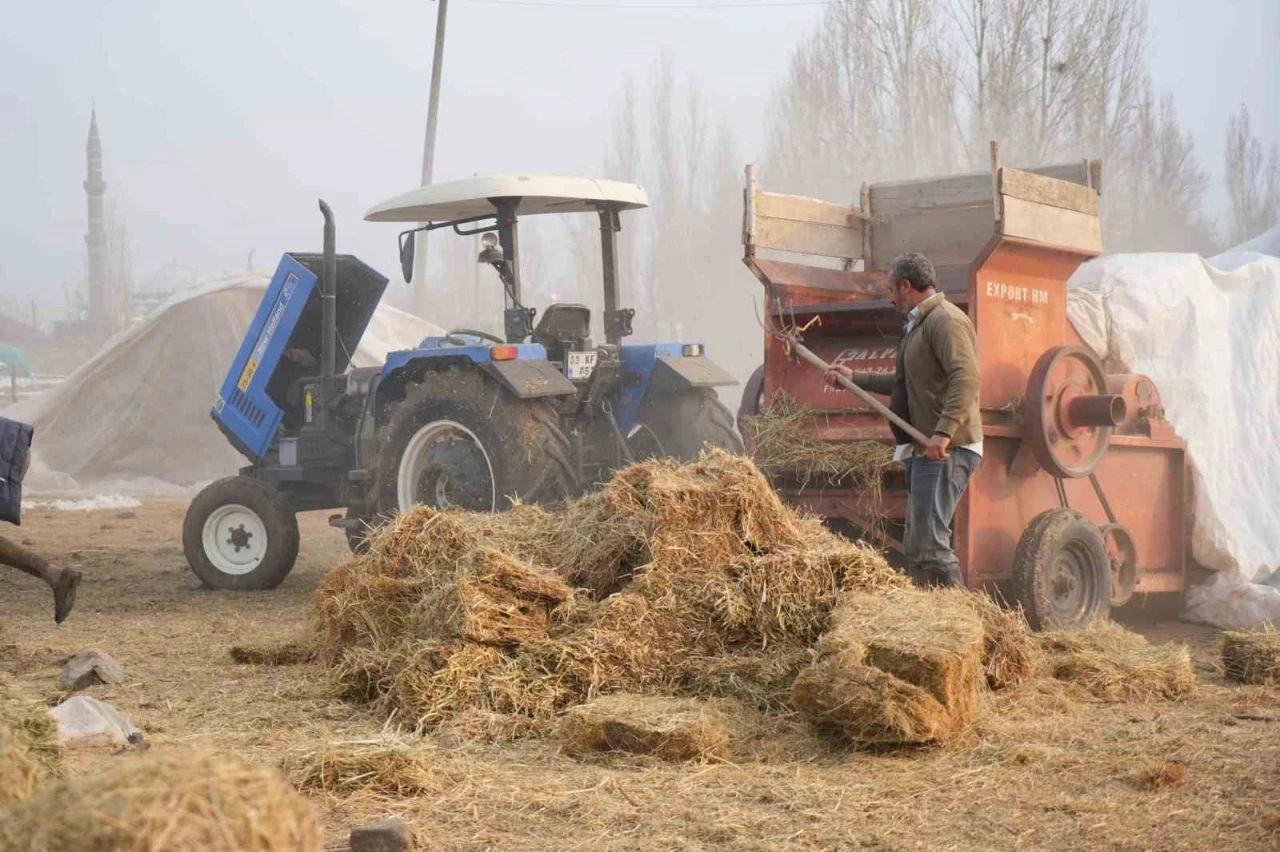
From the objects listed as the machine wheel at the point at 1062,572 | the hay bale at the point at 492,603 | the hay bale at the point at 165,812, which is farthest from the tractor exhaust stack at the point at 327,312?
the hay bale at the point at 165,812

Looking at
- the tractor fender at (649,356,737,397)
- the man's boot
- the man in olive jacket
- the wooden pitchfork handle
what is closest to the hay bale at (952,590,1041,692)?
the man in olive jacket

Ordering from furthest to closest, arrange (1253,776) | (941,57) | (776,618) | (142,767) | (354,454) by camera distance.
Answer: (941,57), (354,454), (776,618), (1253,776), (142,767)

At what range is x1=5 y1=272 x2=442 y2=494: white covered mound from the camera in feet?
63.8

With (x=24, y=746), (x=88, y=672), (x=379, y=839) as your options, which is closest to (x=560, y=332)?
(x=88, y=672)

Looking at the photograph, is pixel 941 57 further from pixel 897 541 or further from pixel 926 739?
pixel 926 739

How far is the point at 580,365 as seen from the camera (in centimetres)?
888

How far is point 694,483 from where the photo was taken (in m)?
5.95

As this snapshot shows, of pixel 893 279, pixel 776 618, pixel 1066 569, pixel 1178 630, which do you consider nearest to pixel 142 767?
pixel 776 618

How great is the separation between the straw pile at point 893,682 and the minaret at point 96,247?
6373 centimetres

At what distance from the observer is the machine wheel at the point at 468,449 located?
27.0 feet

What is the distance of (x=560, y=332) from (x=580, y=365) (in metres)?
0.39

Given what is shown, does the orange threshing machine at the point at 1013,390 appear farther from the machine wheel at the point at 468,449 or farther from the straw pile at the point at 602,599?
the straw pile at the point at 602,599

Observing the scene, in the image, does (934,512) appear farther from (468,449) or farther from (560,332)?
(560,332)

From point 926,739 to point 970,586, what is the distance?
2384mm
